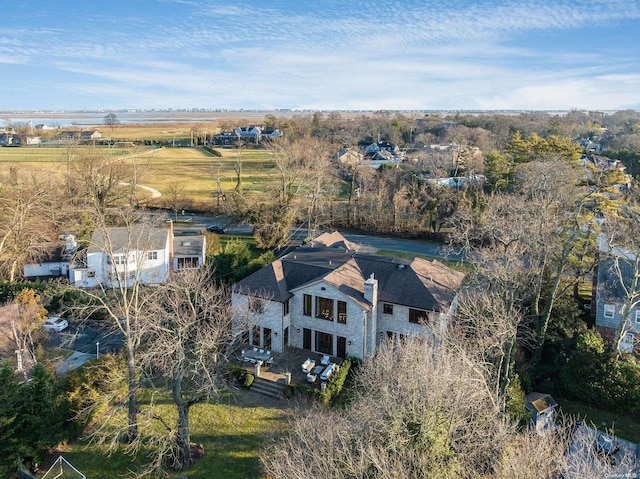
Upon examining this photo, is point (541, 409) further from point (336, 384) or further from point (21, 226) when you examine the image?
point (21, 226)

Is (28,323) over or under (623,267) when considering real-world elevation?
under

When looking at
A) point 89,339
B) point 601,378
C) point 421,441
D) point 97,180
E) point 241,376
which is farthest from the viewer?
point 97,180

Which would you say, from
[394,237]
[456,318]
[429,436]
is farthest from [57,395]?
[394,237]

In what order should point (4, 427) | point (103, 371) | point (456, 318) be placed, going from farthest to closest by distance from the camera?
point (456, 318)
point (103, 371)
point (4, 427)

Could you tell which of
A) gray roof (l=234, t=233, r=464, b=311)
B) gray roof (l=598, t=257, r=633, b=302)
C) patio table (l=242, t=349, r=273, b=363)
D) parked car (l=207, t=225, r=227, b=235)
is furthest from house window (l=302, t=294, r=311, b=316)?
parked car (l=207, t=225, r=227, b=235)

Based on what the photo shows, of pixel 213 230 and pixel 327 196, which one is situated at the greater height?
pixel 327 196


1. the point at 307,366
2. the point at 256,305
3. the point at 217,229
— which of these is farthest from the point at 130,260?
the point at 307,366

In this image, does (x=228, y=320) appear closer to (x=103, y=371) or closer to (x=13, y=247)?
(x=103, y=371)
